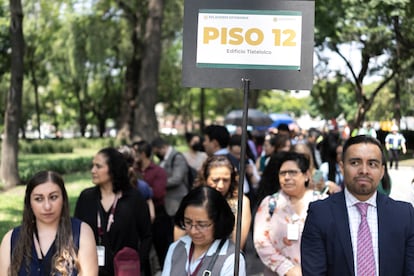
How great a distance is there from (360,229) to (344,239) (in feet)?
0.31

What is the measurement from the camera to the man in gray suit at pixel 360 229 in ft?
9.59

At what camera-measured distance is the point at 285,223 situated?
4559 millimetres

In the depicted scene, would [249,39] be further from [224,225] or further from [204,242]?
[204,242]

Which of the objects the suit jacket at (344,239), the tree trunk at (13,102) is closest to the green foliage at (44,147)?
the tree trunk at (13,102)

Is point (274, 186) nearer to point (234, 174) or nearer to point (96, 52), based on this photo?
point (234, 174)

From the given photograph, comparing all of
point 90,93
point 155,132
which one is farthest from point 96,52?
point 90,93

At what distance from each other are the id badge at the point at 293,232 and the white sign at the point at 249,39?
4.54 feet

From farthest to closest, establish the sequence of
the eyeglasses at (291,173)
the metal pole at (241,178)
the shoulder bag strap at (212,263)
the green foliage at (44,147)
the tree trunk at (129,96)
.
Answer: the tree trunk at (129,96) < the green foliage at (44,147) < the eyeglasses at (291,173) < the shoulder bag strap at (212,263) < the metal pole at (241,178)

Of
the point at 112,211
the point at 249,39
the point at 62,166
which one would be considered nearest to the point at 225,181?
the point at 112,211

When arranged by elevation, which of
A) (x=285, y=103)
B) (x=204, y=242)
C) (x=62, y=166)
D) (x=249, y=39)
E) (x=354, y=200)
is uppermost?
(x=285, y=103)

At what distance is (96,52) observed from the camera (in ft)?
103

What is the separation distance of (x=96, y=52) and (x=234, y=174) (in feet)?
88.9

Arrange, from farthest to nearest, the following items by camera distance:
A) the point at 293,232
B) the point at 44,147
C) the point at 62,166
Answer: the point at 44,147
the point at 62,166
the point at 293,232

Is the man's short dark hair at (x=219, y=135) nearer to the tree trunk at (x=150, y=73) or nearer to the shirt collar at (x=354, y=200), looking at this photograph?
the shirt collar at (x=354, y=200)
